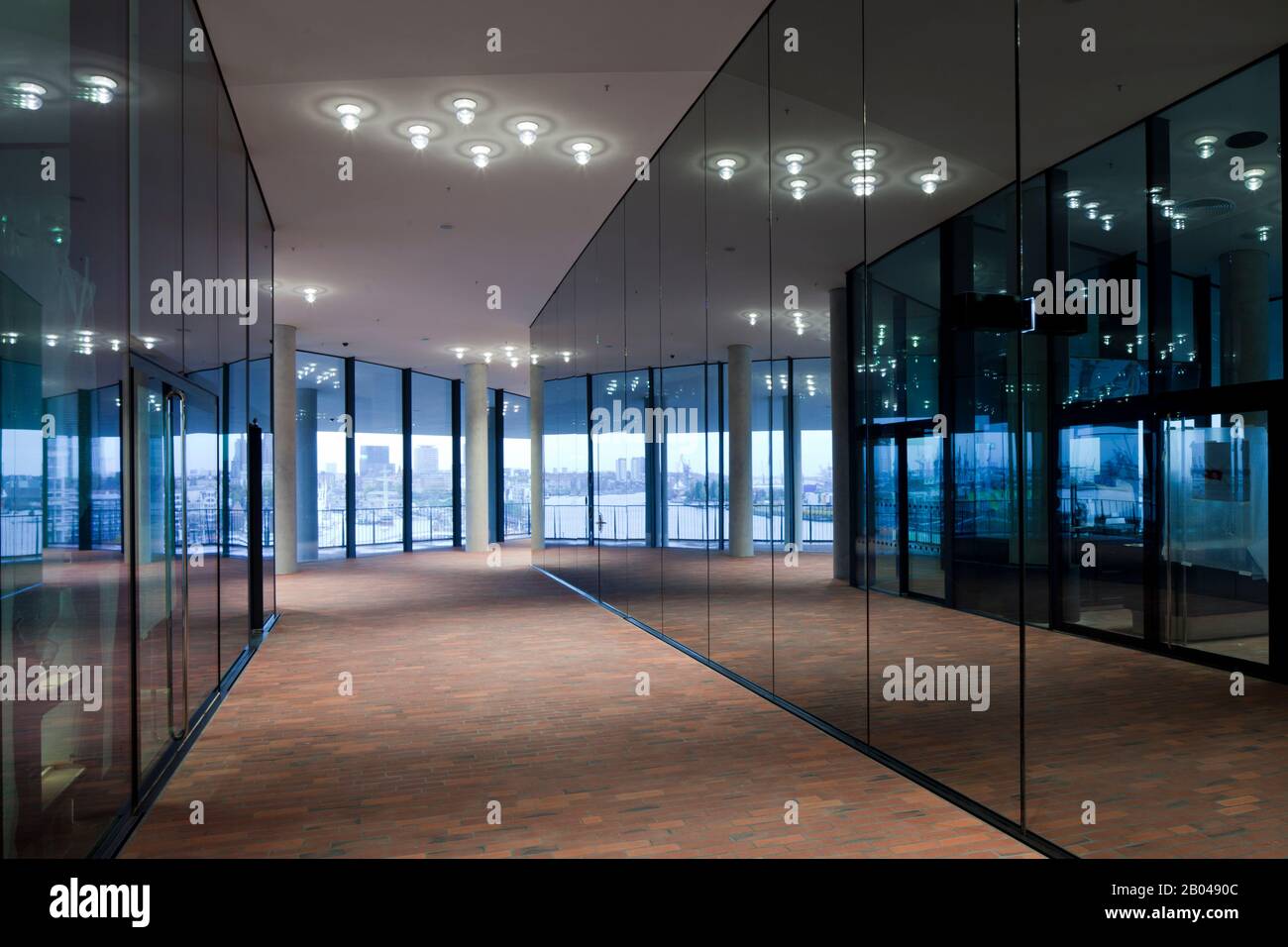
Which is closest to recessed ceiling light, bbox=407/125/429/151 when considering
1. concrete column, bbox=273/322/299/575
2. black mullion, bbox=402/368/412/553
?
concrete column, bbox=273/322/299/575

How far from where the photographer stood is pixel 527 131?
805 cm

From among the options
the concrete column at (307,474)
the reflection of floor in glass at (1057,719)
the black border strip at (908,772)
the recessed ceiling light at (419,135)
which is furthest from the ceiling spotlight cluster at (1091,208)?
the concrete column at (307,474)

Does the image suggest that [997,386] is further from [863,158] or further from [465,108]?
[465,108]

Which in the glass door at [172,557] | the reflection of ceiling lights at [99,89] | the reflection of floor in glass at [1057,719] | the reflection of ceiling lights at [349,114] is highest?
the reflection of ceiling lights at [349,114]

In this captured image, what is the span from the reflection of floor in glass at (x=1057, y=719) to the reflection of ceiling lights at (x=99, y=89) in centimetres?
461

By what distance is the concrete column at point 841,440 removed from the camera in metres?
5.84

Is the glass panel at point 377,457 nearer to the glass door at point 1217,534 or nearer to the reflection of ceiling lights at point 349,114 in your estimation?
the reflection of ceiling lights at point 349,114

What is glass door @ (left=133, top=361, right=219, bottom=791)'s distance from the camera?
14.2 feet

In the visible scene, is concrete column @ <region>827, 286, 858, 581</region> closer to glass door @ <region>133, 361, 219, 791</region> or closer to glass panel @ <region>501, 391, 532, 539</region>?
glass door @ <region>133, 361, 219, 791</region>
